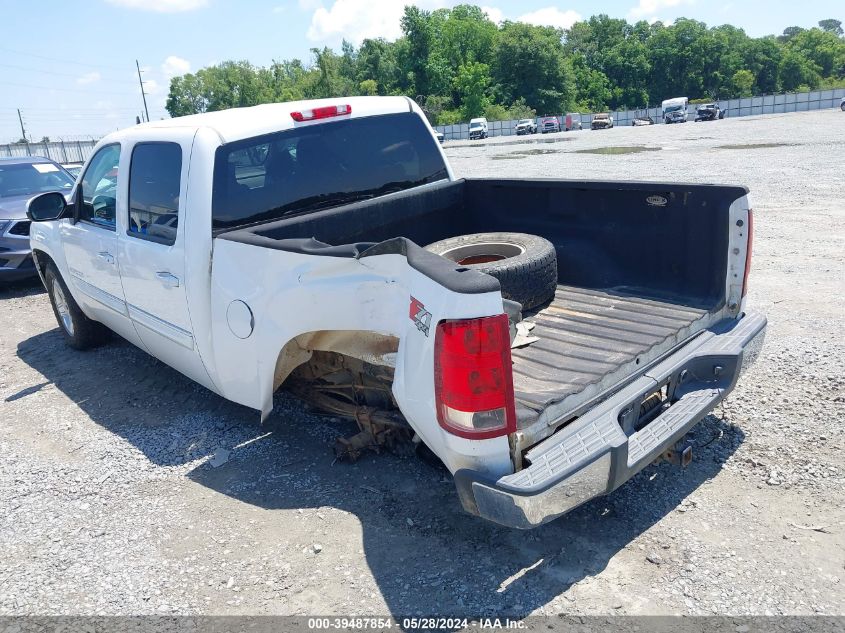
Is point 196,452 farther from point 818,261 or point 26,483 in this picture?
point 818,261

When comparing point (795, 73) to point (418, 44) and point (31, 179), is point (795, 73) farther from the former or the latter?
point (31, 179)

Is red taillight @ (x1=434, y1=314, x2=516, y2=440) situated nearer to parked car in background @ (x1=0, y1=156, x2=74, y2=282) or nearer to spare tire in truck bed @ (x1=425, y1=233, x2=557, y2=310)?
spare tire in truck bed @ (x1=425, y1=233, x2=557, y2=310)

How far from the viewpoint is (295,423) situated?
452cm

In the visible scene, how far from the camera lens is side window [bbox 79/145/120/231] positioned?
4852 mm

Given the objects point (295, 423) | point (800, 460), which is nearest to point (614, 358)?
point (800, 460)

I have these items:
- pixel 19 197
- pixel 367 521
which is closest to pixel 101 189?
pixel 367 521

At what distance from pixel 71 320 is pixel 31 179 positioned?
5.53 meters

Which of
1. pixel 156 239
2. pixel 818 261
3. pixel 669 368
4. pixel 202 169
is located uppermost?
pixel 202 169

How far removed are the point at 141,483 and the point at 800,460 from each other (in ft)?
12.3

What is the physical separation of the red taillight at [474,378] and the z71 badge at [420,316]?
89 mm

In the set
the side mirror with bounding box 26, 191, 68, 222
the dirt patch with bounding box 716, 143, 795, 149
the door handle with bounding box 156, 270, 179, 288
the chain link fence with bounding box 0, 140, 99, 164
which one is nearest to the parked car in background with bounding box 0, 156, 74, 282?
the side mirror with bounding box 26, 191, 68, 222

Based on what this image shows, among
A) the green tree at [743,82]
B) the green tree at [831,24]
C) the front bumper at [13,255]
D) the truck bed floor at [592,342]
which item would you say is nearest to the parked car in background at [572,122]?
the green tree at [743,82]

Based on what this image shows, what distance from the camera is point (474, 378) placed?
8.27 feet

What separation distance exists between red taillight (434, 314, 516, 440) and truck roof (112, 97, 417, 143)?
2.20 m
